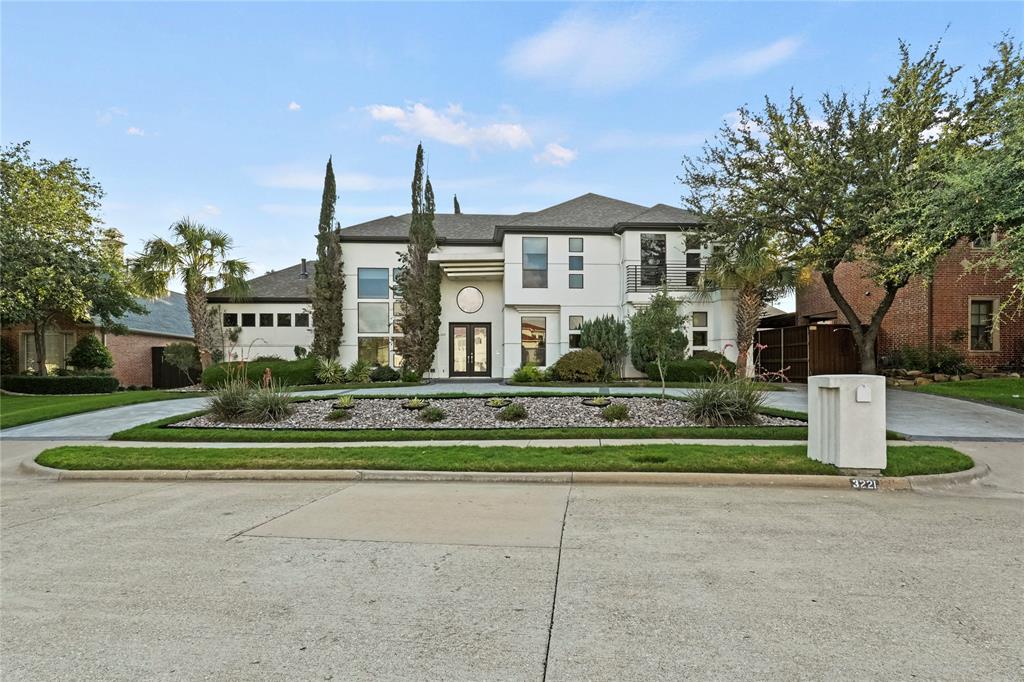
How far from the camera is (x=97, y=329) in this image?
84.7ft

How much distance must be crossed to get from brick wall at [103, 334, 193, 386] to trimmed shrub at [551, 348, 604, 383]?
73.6ft

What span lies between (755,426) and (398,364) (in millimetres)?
16631

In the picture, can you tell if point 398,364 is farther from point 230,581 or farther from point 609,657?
point 609,657

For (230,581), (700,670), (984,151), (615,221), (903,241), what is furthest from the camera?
(615,221)

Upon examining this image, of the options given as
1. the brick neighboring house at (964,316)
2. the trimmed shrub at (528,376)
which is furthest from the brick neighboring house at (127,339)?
the brick neighboring house at (964,316)

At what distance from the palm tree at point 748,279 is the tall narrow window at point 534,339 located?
255 inches

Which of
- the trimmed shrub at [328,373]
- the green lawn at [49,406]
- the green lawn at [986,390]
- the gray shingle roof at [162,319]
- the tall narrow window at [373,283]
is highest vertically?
the tall narrow window at [373,283]

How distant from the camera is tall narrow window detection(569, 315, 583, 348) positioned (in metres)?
22.1

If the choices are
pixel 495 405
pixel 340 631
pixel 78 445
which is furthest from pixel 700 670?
pixel 78 445

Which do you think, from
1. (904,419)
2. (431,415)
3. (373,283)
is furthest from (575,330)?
(904,419)

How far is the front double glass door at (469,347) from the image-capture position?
77.3 ft

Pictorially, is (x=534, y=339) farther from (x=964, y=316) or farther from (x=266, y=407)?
(x=964, y=316)

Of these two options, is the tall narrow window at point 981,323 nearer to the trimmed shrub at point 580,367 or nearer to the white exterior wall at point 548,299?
the white exterior wall at point 548,299

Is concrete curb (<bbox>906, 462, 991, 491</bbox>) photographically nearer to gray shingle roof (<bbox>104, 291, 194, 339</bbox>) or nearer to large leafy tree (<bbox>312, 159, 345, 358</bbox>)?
large leafy tree (<bbox>312, 159, 345, 358</bbox>)
